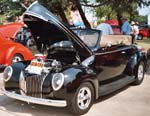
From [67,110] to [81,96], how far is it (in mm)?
452

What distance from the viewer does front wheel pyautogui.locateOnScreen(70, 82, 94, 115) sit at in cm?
577

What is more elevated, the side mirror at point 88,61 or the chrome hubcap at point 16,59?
the side mirror at point 88,61

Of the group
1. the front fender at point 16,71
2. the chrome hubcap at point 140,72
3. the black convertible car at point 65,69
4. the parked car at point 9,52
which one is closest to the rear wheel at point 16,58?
the parked car at point 9,52

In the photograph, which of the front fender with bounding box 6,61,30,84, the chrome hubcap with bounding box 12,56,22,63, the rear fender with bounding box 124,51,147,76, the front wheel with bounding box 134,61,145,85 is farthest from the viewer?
the chrome hubcap with bounding box 12,56,22,63

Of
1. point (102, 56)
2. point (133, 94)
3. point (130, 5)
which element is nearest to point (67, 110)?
point (102, 56)

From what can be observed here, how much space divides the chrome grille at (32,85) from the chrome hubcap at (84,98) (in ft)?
2.28

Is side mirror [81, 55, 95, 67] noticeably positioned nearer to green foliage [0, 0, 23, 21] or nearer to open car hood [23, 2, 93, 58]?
open car hood [23, 2, 93, 58]

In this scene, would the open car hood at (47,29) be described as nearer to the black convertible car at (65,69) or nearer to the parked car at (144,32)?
the black convertible car at (65,69)

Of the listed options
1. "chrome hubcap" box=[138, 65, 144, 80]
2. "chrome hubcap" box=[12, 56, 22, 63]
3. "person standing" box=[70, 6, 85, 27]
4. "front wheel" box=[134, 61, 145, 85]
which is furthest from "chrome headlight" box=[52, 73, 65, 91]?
"person standing" box=[70, 6, 85, 27]

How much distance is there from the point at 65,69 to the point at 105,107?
1.18 m

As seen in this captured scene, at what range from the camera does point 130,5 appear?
16.7m

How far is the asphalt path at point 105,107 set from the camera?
20.0 feet

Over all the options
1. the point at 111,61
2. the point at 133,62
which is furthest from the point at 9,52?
the point at 111,61

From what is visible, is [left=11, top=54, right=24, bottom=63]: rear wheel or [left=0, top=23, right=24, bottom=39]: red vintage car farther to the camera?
[left=0, top=23, right=24, bottom=39]: red vintage car
